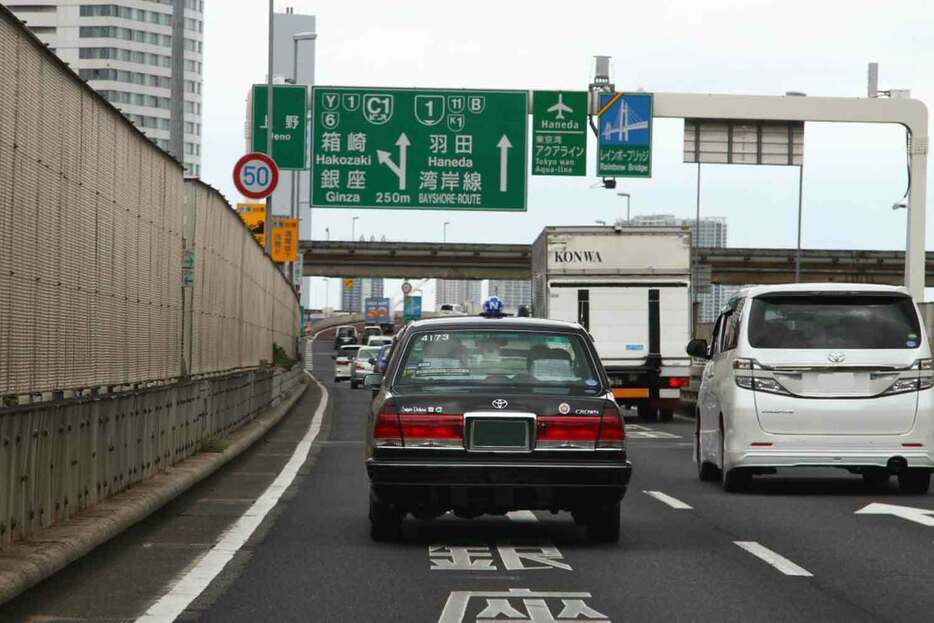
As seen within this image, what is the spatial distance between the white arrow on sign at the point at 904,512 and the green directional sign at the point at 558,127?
2321cm

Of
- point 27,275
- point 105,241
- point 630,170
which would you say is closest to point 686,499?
point 105,241

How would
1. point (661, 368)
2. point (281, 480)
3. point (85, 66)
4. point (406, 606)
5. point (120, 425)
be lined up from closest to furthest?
point (406, 606), point (120, 425), point (281, 480), point (661, 368), point (85, 66)

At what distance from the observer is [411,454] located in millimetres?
10930

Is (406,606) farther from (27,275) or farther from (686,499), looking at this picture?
(686,499)

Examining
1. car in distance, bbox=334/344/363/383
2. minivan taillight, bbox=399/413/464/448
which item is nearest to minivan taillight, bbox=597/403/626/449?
minivan taillight, bbox=399/413/464/448

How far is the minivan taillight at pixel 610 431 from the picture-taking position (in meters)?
11.0

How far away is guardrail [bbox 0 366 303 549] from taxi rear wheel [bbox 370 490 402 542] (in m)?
1.90

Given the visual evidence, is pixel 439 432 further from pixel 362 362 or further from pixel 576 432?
pixel 362 362

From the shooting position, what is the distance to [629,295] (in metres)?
32.7

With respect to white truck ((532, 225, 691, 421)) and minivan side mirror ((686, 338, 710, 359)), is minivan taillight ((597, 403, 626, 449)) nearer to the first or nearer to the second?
minivan side mirror ((686, 338, 710, 359))

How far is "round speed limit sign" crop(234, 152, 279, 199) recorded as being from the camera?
30594 millimetres

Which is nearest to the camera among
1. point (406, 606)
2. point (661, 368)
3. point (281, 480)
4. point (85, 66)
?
point (406, 606)

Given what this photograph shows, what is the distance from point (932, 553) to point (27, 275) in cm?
601

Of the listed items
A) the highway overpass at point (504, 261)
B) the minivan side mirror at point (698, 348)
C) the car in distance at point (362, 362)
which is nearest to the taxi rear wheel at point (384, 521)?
the minivan side mirror at point (698, 348)
